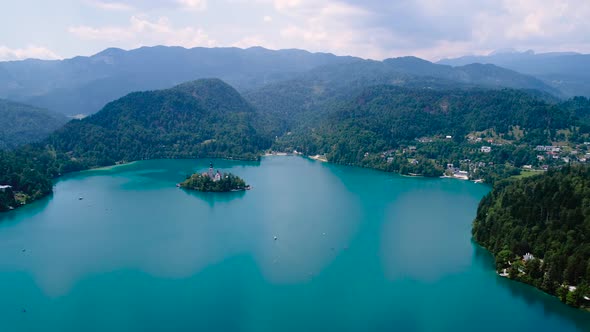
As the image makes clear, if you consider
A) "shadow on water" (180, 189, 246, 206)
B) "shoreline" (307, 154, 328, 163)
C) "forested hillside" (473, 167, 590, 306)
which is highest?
"forested hillside" (473, 167, 590, 306)

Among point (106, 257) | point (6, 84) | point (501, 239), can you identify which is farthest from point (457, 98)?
point (6, 84)

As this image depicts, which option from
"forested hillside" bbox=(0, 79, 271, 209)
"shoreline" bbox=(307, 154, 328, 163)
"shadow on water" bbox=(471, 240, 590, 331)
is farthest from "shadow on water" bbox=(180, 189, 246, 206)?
"shoreline" bbox=(307, 154, 328, 163)

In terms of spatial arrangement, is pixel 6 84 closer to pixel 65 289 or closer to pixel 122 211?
pixel 122 211

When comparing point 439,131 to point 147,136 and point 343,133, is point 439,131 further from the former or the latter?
point 147,136

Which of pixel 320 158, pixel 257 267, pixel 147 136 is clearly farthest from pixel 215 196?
pixel 147 136

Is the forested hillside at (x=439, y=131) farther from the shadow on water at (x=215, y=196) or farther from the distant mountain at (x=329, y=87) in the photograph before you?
the shadow on water at (x=215, y=196)

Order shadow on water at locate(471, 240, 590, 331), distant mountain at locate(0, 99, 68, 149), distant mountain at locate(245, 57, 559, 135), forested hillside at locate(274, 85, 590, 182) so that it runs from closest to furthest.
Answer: shadow on water at locate(471, 240, 590, 331)
forested hillside at locate(274, 85, 590, 182)
distant mountain at locate(0, 99, 68, 149)
distant mountain at locate(245, 57, 559, 135)

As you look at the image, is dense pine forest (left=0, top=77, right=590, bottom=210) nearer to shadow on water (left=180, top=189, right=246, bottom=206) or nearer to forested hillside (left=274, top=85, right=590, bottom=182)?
forested hillside (left=274, top=85, right=590, bottom=182)

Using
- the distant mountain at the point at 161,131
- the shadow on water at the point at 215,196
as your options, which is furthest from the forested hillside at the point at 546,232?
the distant mountain at the point at 161,131
